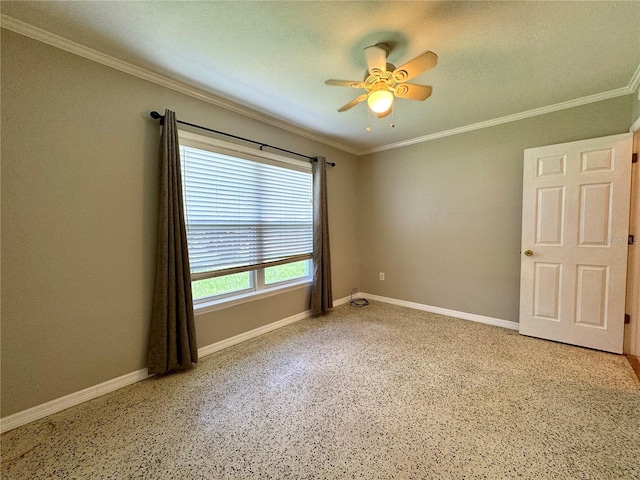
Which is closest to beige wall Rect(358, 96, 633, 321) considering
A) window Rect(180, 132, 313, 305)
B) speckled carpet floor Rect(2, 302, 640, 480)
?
speckled carpet floor Rect(2, 302, 640, 480)

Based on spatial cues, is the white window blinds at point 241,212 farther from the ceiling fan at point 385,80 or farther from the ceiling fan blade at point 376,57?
the ceiling fan blade at point 376,57

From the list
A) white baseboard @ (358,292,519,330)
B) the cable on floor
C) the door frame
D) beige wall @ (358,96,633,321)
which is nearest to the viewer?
the door frame

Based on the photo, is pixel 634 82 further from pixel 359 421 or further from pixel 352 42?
pixel 359 421

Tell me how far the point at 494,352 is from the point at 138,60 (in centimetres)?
399

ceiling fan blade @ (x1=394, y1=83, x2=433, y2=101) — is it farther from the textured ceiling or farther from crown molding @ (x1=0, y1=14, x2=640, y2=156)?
crown molding @ (x1=0, y1=14, x2=640, y2=156)

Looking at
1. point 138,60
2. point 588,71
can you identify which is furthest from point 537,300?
point 138,60

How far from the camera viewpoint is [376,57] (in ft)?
5.61

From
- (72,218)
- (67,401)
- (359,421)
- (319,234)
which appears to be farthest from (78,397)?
(319,234)

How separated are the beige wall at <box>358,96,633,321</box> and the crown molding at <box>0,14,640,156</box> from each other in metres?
0.08

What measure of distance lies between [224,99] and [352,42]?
141 centimetres

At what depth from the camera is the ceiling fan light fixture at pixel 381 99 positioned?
1821mm

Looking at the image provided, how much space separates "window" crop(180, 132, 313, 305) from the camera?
2.44m

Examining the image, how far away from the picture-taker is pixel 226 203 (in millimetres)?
2654

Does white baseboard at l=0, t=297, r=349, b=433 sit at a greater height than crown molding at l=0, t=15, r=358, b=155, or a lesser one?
lesser
